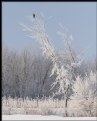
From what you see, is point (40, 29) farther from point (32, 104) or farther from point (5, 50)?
point (5, 50)

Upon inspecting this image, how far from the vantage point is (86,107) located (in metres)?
9.84

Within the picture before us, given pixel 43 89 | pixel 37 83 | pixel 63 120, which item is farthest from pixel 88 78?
pixel 37 83

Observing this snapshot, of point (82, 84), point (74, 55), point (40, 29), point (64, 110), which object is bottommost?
point (64, 110)

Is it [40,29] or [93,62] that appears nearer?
[40,29]

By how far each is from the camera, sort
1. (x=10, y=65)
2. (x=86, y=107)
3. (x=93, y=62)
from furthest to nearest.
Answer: (x=10, y=65)
(x=93, y=62)
(x=86, y=107)

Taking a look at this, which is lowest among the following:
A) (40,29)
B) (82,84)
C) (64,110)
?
(64,110)

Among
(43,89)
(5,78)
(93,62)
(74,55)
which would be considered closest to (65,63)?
(74,55)

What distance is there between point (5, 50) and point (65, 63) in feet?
20.2

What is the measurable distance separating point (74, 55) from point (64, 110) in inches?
70.2

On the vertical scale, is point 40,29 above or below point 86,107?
above

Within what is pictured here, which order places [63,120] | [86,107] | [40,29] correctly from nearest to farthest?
[63,120] < [86,107] < [40,29]

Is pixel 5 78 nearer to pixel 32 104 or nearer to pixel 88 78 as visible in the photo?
pixel 32 104

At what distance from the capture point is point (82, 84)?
1009 cm


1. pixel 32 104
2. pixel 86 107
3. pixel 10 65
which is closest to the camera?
pixel 86 107
